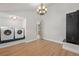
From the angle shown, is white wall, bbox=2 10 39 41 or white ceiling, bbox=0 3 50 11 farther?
white wall, bbox=2 10 39 41

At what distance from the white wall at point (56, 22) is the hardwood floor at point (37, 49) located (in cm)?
9

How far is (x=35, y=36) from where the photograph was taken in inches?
43.6

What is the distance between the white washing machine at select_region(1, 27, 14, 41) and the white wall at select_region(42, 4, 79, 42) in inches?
15.9

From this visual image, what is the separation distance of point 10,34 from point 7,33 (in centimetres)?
4

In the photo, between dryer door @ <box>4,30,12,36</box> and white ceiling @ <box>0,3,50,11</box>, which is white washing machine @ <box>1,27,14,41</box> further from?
white ceiling @ <box>0,3,50,11</box>

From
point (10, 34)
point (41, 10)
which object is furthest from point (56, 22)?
point (10, 34)

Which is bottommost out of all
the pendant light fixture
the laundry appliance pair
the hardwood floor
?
the hardwood floor

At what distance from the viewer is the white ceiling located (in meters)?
0.97

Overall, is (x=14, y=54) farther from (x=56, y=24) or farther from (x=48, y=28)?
(x=56, y=24)

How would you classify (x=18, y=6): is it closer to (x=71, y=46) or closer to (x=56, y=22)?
(x=56, y=22)

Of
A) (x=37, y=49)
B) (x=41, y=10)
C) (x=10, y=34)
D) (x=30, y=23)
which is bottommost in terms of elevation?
(x=37, y=49)

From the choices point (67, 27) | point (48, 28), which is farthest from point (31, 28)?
point (67, 27)

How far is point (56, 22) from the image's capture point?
112cm

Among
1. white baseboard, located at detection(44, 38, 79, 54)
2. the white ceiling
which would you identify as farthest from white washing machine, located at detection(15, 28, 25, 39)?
white baseboard, located at detection(44, 38, 79, 54)
